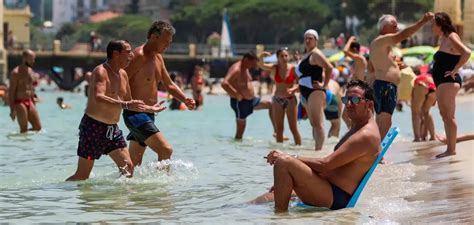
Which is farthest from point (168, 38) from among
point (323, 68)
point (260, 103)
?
point (260, 103)

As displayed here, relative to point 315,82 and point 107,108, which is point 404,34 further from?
point 107,108

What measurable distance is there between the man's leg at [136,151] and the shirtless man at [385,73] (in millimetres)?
2486

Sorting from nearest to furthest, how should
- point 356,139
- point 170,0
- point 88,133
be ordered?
1. point 356,139
2. point 88,133
3. point 170,0

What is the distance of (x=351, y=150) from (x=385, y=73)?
4026 mm

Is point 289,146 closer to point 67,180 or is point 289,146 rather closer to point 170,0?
point 67,180

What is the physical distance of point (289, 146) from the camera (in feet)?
50.0

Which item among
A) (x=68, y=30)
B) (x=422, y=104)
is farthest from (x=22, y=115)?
(x=68, y=30)

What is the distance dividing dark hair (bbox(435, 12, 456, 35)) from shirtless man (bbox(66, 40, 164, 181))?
3.01 metres

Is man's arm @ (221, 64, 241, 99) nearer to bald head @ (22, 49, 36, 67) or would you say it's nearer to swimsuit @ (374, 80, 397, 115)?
bald head @ (22, 49, 36, 67)

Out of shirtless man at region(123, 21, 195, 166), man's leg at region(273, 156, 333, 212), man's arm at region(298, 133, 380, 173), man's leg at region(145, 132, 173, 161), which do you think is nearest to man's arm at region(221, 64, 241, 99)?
shirtless man at region(123, 21, 195, 166)

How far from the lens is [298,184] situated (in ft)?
24.7

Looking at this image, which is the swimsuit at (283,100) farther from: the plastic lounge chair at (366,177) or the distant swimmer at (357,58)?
the plastic lounge chair at (366,177)

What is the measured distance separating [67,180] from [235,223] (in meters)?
2.75

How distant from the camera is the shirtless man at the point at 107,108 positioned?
9.36 m
